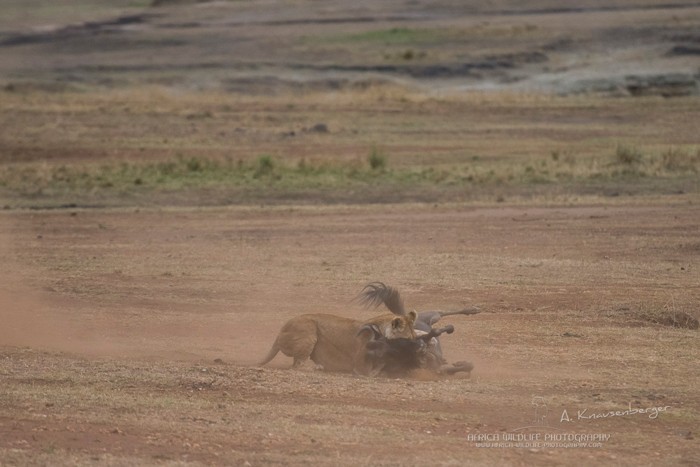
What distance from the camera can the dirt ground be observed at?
8.11 meters

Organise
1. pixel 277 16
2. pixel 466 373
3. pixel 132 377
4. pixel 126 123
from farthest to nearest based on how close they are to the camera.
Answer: pixel 277 16 < pixel 126 123 < pixel 466 373 < pixel 132 377

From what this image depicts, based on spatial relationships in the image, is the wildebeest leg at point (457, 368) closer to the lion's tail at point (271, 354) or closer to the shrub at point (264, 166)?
the lion's tail at point (271, 354)

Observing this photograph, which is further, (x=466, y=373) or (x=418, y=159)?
(x=418, y=159)

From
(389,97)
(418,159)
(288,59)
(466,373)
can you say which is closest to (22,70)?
(288,59)

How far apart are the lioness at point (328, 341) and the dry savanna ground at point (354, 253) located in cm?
21

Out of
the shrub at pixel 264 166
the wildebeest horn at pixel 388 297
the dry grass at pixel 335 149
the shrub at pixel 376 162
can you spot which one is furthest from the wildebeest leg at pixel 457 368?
the shrub at pixel 376 162

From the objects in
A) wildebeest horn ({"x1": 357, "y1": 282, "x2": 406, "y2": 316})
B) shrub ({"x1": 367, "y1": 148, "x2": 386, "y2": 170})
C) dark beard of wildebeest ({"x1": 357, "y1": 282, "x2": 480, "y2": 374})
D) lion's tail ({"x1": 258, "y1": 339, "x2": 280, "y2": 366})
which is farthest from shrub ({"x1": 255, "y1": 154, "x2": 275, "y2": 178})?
dark beard of wildebeest ({"x1": 357, "y1": 282, "x2": 480, "y2": 374})

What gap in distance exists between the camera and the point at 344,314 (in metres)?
13.3

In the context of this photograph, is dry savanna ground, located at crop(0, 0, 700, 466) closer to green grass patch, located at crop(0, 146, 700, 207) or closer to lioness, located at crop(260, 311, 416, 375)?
green grass patch, located at crop(0, 146, 700, 207)

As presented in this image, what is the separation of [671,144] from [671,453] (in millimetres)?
25150

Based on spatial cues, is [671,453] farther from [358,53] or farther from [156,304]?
[358,53]

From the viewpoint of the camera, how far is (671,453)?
315 inches

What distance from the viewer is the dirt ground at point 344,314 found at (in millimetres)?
8109

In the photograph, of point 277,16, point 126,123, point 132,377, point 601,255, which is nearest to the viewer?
point 132,377
